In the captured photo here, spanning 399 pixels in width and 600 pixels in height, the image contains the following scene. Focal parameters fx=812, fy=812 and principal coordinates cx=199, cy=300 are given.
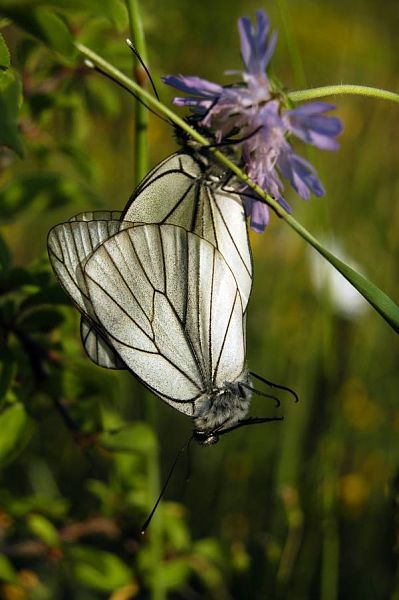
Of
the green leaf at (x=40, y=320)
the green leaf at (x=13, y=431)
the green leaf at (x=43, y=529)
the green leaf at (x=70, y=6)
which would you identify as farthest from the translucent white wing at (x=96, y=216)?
the green leaf at (x=43, y=529)

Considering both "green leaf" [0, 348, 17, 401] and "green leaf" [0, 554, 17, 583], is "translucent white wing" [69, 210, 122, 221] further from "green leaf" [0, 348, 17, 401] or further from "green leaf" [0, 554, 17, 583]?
"green leaf" [0, 554, 17, 583]

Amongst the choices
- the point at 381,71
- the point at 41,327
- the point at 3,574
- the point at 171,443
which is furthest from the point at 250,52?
the point at 381,71

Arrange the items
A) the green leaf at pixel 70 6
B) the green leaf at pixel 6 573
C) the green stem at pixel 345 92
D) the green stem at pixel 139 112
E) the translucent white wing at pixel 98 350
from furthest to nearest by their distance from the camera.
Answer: the green leaf at pixel 6 573 < the translucent white wing at pixel 98 350 < the green stem at pixel 139 112 < the green stem at pixel 345 92 < the green leaf at pixel 70 6

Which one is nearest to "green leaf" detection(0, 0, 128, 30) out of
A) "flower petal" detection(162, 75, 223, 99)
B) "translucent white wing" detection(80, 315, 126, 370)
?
"flower petal" detection(162, 75, 223, 99)

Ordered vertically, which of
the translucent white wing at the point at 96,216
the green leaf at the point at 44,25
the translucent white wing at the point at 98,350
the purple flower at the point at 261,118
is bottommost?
the translucent white wing at the point at 98,350

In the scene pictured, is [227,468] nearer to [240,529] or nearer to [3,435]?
[240,529]

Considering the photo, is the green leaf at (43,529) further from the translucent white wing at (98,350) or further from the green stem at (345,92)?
the green stem at (345,92)
